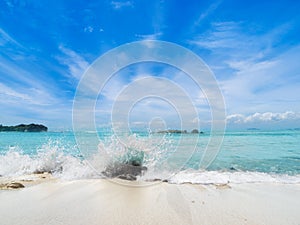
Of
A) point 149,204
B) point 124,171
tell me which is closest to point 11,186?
point 124,171

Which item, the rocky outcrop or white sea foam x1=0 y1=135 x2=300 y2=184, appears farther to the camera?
white sea foam x1=0 y1=135 x2=300 y2=184

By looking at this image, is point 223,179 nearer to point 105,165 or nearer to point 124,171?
point 124,171

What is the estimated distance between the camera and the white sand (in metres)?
2.84

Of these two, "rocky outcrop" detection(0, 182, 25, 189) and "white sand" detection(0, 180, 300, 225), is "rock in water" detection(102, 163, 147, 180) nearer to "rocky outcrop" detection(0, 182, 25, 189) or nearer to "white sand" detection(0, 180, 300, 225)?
"white sand" detection(0, 180, 300, 225)

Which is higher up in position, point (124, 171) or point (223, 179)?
point (124, 171)

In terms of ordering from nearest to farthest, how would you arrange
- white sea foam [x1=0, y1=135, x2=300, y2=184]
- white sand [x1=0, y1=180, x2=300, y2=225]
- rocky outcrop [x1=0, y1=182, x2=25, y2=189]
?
1. white sand [x1=0, y1=180, x2=300, y2=225]
2. rocky outcrop [x1=0, y1=182, x2=25, y2=189]
3. white sea foam [x1=0, y1=135, x2=300, y2=184]

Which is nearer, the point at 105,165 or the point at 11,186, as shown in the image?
the point at 11,186

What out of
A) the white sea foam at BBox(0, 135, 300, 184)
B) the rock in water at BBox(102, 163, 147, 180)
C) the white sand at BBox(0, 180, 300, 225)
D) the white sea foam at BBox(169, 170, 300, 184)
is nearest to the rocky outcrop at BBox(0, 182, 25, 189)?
the white sand at BBox(0, 180, 300, 225)

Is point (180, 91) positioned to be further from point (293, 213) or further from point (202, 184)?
point (293, 213)

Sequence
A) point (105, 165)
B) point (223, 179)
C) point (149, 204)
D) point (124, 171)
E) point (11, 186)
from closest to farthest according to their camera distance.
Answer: point (149, 204) < point (11, 186) < point (223, 179) < point (124, 171) < point (105, 165)

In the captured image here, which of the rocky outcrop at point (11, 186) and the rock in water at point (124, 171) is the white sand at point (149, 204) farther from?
the rock in water at point (124, 171)

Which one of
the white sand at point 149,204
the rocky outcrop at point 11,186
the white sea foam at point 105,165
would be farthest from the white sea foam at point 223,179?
the rocky outcrop at point 11,186

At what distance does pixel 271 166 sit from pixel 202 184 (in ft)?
13.4

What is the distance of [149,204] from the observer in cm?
345
